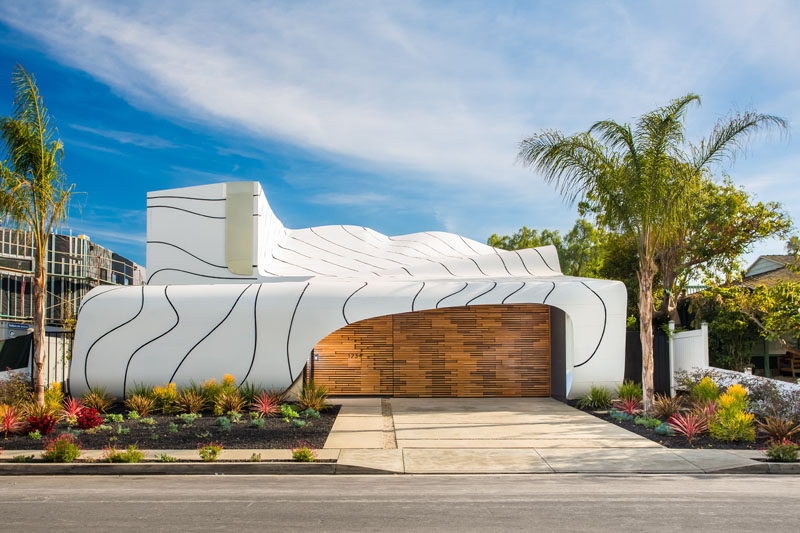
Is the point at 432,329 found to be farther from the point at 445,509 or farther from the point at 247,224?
the point at 445,509

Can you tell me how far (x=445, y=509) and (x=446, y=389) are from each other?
12602mm

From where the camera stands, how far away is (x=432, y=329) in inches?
781

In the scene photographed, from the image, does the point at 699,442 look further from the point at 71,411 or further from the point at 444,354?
the point at 71,411

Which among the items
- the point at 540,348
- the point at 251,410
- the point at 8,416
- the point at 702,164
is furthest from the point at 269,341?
the point at 702,164

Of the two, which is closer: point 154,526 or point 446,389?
point 154,526

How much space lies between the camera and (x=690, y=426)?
1177 centimetres

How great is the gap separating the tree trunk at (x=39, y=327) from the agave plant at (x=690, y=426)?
13.1 m

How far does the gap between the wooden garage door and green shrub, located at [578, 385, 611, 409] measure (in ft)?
9.46

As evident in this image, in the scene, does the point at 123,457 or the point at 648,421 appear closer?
the point at 123,457

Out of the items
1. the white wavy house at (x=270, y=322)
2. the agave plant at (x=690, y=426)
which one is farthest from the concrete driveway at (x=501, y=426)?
the white wavy house at (x=270, y=322)

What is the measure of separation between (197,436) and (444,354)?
9.44 meters

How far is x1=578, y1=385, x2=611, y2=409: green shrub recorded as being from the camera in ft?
54.2

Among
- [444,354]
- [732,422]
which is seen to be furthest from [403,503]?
[444,354]

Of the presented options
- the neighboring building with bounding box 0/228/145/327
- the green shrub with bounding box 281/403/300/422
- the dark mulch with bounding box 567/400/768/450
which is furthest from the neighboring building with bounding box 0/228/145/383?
the dark mulch with bounding box 567/400/768/450
